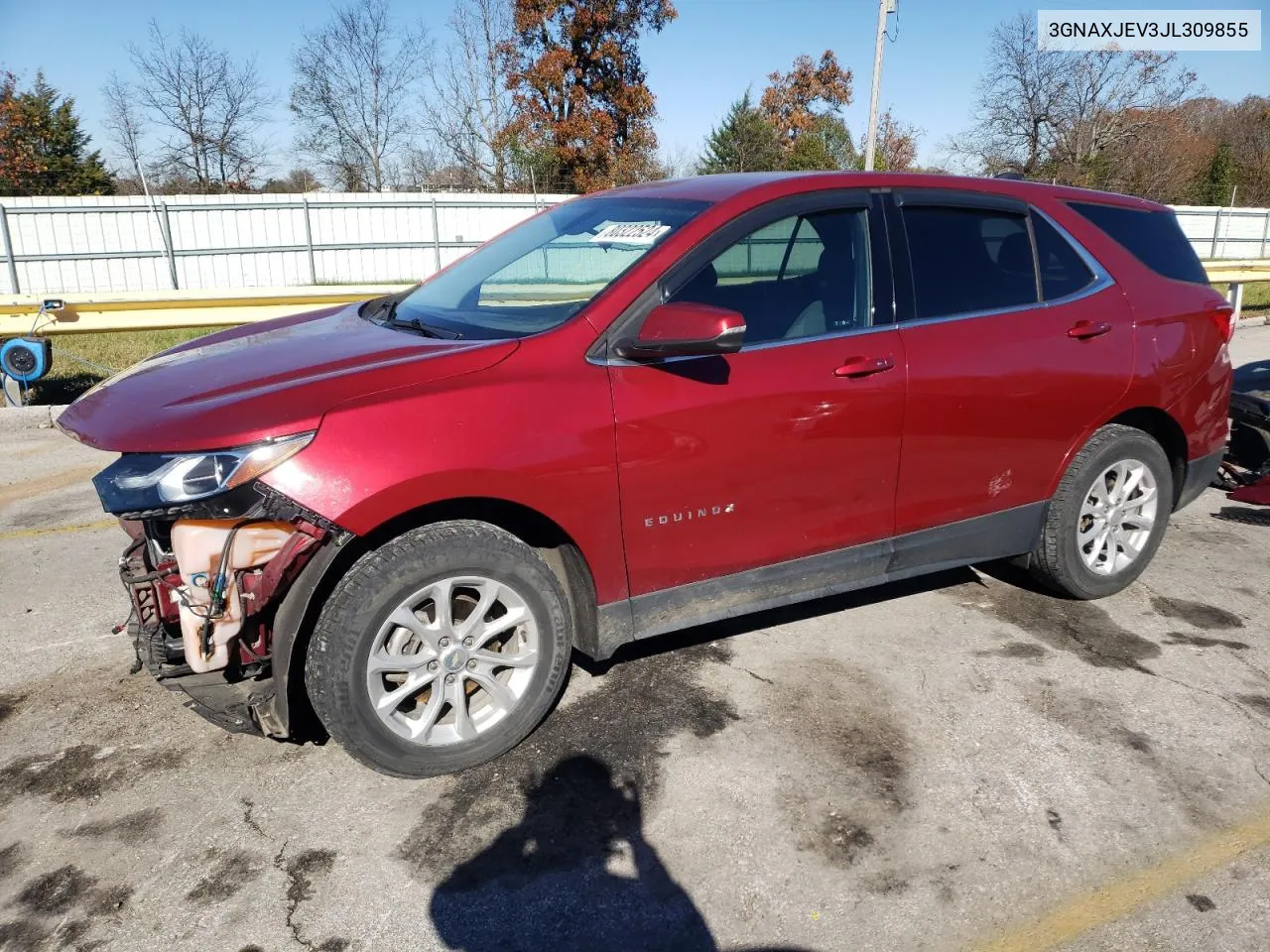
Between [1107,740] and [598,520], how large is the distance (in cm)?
191

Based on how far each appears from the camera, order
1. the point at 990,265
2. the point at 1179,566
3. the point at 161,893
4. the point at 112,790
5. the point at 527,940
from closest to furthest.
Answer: the point at 527,940, the point at 161,893, the point at 112,790, the point at 990,265, the point at 1179,566

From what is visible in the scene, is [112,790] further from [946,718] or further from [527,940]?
[946,718]

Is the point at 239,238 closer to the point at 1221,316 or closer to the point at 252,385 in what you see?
the point at 252,385

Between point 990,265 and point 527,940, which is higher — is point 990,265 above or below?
above

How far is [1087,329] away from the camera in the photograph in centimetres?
396

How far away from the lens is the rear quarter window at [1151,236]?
4270 mm

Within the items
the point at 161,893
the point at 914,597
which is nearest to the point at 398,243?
the point at 914,597

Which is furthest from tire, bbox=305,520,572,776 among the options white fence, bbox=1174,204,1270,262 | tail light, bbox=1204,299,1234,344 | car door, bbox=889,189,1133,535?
white fence, bbox=1174,204,1270,262

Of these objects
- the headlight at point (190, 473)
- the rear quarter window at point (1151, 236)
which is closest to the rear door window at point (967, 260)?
the rear quarter window at point (1151, 236)

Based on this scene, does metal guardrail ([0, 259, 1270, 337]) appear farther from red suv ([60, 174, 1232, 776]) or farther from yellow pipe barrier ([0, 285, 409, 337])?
red suv ([60, 174, 1232, 776])

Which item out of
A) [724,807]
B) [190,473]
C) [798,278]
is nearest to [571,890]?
[724,807]

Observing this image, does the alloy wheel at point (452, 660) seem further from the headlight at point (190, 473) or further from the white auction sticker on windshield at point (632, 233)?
the white auction sticker on windshield at point (632, 233)

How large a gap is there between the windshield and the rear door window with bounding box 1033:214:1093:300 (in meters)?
1.62

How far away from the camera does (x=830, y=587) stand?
360cm
